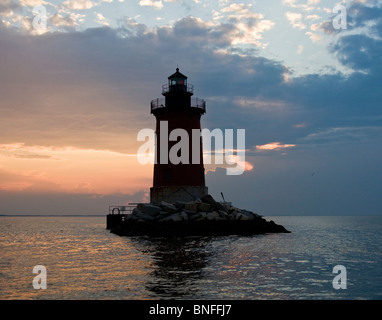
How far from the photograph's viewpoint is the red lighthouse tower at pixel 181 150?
3819 centimetres

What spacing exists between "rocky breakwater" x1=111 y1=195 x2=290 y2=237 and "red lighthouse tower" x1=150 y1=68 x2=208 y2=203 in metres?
1.45

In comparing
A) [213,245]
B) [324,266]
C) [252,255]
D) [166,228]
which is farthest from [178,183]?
[324,266]

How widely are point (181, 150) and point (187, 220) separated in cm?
731

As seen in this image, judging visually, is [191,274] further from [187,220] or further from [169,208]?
[169,208]

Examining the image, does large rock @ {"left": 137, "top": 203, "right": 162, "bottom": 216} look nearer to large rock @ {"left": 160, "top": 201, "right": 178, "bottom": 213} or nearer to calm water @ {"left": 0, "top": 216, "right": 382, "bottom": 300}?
large rock @ {"left": 160, "top": 201, "right": 178, "bottom": 213}

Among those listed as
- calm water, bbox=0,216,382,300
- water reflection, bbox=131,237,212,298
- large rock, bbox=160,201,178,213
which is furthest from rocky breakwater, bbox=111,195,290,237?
calm water, bbox=0,216,382,300

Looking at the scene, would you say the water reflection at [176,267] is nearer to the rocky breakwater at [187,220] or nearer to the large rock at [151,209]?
the rocky breakwater at [187,220]

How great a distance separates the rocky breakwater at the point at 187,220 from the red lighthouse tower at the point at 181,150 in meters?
1.45

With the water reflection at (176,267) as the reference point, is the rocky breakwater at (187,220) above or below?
above

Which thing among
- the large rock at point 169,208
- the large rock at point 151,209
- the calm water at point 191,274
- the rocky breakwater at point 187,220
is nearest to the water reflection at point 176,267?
the calm water at point 191,274

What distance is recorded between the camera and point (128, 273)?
681 inches

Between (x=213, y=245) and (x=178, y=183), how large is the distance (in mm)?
11587

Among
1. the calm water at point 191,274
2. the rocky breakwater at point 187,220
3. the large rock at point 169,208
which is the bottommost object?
the calm water at point 191,274

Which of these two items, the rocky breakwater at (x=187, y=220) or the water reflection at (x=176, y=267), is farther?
the rocky breakwater at (x=187, y=220)
